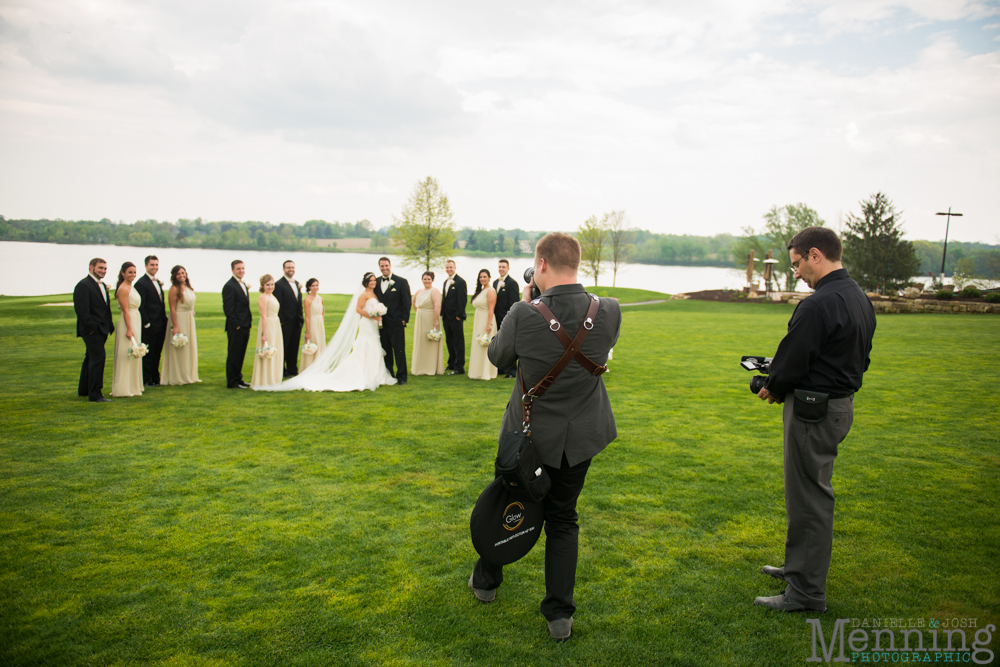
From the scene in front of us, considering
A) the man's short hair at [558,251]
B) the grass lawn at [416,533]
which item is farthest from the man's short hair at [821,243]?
the grass lawn at [416,533]

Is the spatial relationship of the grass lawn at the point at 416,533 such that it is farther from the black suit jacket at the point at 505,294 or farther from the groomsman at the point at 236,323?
the black suit jacket at the point at 505,294

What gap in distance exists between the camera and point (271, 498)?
538 centimetres

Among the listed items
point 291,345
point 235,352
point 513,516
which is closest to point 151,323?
point 235,352

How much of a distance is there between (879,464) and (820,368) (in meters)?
3.94

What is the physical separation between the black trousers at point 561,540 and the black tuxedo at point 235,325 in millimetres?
8955

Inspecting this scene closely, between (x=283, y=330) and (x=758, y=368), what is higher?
(x=758, y=368)

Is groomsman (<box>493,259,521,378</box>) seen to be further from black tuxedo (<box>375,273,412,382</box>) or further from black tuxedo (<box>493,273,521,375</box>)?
black tuxedo (<box>375,273,412,382</box>)

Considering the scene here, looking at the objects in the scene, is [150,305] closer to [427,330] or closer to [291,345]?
[291,345]

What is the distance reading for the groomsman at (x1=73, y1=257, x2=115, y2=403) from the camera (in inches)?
356

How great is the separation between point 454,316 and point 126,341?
624 cm

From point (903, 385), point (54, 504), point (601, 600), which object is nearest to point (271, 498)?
point (54, 504)

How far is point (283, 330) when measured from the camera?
12.7m

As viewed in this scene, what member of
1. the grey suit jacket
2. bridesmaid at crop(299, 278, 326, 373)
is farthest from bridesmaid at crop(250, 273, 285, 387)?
the grey suit jacket

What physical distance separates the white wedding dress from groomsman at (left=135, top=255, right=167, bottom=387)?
227cm
